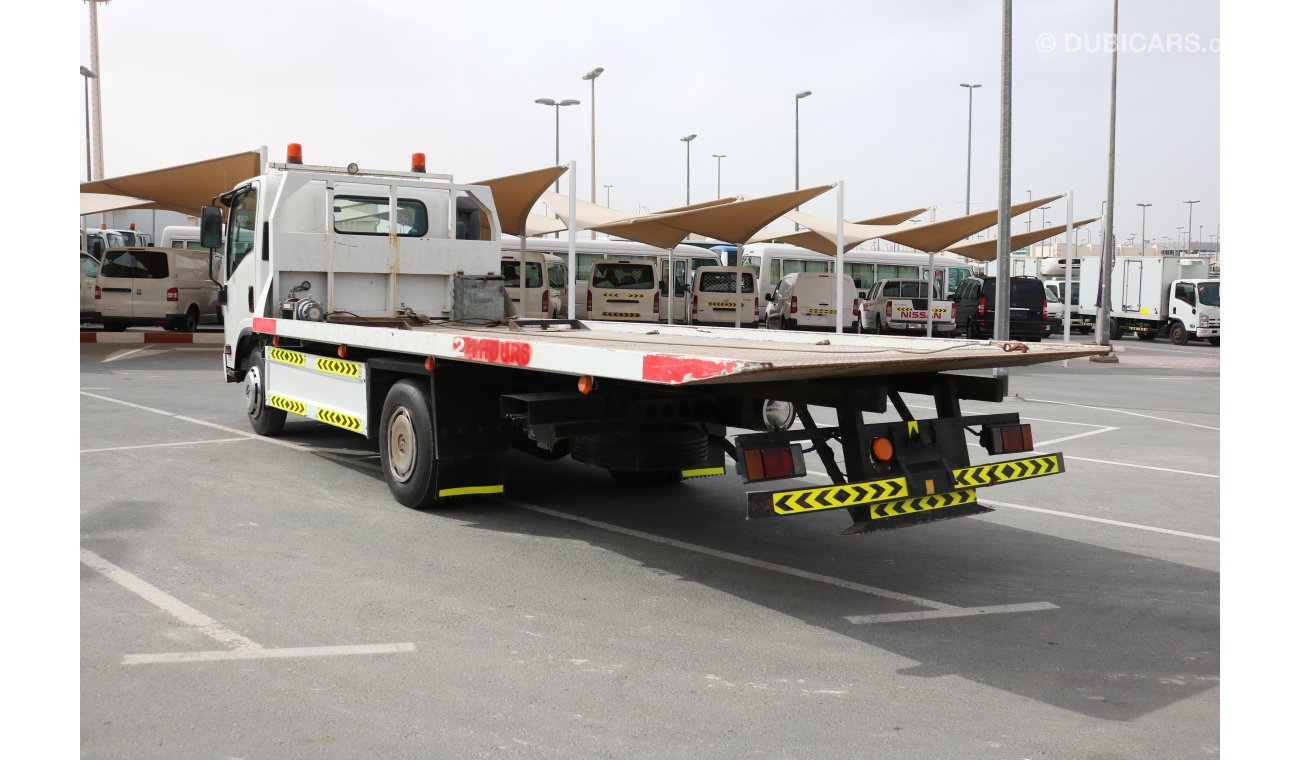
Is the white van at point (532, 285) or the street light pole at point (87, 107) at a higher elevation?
the street light pole at point (87, 107)

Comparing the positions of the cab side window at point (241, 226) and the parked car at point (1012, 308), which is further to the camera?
the parked car at point (1012, 308)

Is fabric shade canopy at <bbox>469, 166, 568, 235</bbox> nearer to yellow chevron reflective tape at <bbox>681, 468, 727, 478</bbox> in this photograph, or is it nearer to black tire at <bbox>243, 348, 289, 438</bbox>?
A: black tire at <bbox>243, 348, 289, 438</bbox>

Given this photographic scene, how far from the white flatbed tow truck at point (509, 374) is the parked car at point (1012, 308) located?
854 inches

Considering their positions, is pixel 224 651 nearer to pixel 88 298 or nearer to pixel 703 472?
pixel 703 472

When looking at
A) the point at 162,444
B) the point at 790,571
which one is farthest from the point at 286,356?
the point at 790,571

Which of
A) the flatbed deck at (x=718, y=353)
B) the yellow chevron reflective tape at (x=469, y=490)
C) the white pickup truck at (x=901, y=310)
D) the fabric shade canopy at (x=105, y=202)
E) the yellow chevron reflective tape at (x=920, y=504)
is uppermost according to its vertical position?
the fabric shade canopy at (x=105, y=202)

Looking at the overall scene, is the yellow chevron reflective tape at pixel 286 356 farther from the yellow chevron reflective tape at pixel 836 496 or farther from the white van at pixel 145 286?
the white van at pixel 145 286

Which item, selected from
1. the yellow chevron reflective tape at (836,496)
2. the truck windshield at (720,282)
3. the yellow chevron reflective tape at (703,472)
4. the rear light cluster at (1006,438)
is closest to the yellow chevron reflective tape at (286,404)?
the yellow chevron reflective tape at (703,472)

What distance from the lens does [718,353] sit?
611cm

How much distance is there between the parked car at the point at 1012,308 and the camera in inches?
1195

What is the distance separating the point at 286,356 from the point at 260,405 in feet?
3.91

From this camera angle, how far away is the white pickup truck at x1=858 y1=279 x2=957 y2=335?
3011 centimetres

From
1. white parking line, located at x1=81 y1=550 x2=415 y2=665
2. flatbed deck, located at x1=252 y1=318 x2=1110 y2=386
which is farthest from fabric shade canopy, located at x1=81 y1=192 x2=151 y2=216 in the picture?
white parking line, located at x1=81 y1=550 x2=415 y2=665

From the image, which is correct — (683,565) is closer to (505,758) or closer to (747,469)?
(747,469)
